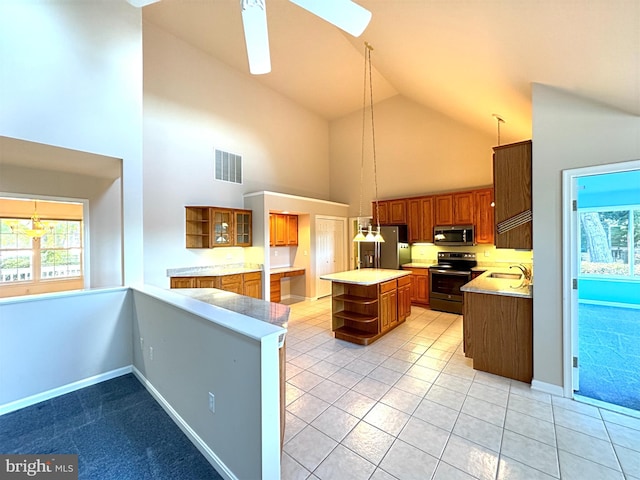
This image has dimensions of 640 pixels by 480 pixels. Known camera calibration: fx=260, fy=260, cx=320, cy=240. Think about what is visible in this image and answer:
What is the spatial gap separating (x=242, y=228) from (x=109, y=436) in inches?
156

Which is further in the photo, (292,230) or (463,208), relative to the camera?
(292,230)

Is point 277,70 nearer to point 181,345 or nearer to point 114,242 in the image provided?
point 114,242

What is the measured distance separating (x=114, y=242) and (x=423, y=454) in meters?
4.69

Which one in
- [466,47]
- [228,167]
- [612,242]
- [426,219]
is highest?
[466,47]

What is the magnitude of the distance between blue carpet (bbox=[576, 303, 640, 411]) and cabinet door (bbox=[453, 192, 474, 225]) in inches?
97.3

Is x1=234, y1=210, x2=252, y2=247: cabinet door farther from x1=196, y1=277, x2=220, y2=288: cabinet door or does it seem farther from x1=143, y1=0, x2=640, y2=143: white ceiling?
x1=143, y1=0, x2=640, y2=143: white ceiling

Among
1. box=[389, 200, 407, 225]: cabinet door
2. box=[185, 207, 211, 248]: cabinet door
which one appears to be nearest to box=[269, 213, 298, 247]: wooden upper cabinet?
box=[185, 207, 211, 248]: cabinet door

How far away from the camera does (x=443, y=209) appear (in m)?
5.54

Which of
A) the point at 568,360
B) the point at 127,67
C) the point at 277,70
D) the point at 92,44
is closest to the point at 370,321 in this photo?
the point at 568,360

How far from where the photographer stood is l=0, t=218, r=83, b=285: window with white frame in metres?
5.57

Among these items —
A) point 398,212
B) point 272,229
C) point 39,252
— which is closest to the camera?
point 39,252

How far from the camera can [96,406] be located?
7.83ft

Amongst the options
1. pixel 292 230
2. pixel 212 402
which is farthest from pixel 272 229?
pixel 212 402

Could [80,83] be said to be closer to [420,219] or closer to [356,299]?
[356,299]
